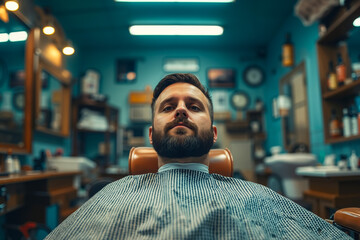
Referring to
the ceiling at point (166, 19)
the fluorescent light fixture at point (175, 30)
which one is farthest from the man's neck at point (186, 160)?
the fluorescent light fixture at point (175, 30)

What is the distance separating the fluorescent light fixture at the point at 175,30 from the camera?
5020 mm

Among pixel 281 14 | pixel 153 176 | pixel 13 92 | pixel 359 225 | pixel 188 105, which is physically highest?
pixel 281 14

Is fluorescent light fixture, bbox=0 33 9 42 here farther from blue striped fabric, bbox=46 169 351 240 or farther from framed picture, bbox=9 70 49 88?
blue striped fabric, bbox=46 169 351 240

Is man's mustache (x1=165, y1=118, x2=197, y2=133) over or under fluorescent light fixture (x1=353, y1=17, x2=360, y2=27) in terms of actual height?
under

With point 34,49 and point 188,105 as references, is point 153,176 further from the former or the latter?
point 34,49

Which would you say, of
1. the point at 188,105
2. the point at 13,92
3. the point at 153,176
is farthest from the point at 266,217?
the point at 13,92

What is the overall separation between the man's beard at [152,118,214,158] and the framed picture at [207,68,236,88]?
4734 millimetres

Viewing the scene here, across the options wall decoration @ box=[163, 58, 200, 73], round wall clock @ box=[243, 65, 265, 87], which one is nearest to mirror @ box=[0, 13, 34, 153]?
wall decoration @ box=[163, 58, 200, 73]

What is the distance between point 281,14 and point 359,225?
169 inches

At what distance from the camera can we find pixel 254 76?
20.2ft

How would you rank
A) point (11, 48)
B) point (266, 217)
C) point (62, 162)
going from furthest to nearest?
1. point (62, 162)
2. point (11, 48)
3. point (266, 217)

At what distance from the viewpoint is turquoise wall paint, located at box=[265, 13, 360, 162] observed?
3.64 metres

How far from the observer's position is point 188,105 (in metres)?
1.51

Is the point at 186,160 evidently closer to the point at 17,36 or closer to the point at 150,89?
the point at 17,36
